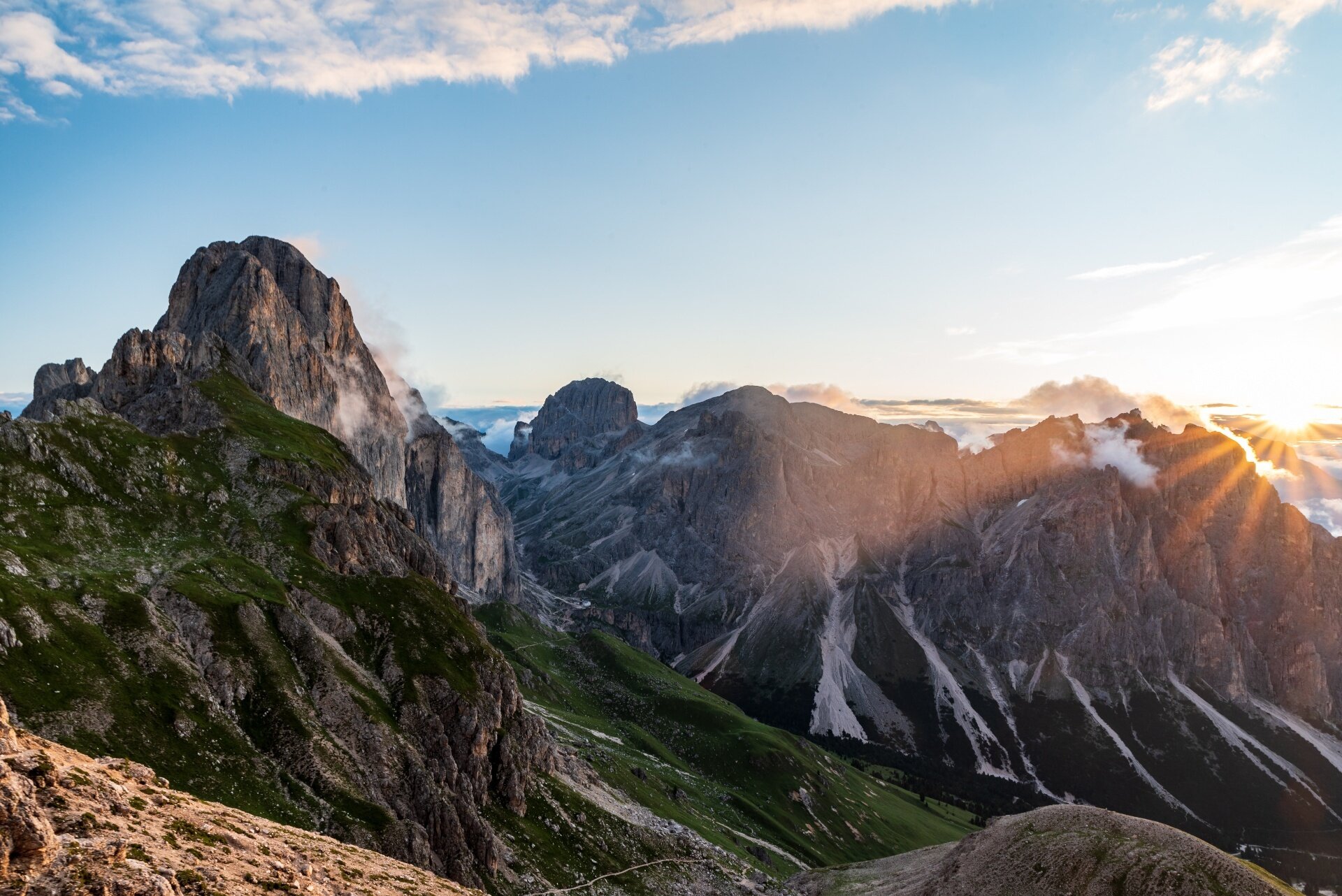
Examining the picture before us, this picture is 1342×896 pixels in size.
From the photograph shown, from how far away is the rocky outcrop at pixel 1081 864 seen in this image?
90.9m

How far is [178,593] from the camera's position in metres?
90.2

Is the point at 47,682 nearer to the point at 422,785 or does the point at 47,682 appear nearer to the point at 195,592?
the point at 195,592

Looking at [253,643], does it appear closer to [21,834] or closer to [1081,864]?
[21,834]

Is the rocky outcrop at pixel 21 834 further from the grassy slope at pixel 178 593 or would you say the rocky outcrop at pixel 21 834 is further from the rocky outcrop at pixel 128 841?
the grassy slope at pixel 178 593

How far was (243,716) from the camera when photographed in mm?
82000

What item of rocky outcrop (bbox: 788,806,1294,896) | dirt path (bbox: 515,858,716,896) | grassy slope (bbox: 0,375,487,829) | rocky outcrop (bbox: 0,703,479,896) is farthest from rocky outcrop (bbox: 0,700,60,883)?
rocky outcrop (bbox: 788,806,1294,896)

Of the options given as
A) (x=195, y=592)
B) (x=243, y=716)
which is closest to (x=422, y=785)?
(x=243, y=716)

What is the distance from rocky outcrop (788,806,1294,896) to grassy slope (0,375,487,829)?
8032 centimetres

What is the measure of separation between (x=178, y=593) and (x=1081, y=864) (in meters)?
118

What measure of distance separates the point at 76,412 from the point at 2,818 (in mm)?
115650

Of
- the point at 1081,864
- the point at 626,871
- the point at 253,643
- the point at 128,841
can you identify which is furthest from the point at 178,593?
the point at 1081,864

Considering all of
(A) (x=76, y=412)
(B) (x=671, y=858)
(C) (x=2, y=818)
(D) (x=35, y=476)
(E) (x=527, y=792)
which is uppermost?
(A) (x=76, y=412)

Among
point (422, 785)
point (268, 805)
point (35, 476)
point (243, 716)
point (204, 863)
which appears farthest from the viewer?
point (35, 476)

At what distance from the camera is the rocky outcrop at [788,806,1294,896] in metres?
90.9
